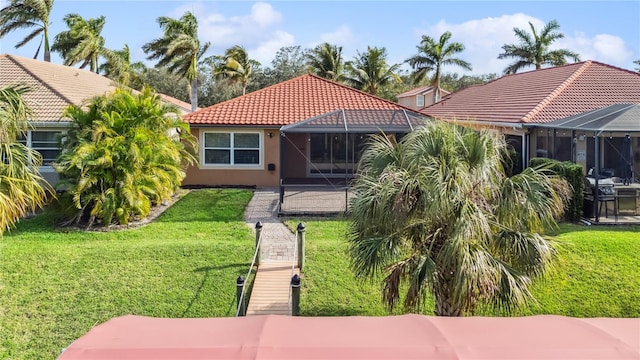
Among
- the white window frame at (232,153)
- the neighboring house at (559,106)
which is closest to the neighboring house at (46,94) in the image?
the white window frame at (232,153)

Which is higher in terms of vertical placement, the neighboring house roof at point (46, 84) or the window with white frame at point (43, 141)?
the neighboring house roof at point (46, 84)

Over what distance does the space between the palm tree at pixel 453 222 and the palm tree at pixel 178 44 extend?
25.9m

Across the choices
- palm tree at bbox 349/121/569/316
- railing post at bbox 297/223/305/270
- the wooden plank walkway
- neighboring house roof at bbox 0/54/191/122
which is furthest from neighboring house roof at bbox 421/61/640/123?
neighboring house roof at bbox 0/54/191/122

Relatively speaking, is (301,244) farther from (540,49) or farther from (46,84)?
(540,49)

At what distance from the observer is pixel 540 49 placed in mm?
42750

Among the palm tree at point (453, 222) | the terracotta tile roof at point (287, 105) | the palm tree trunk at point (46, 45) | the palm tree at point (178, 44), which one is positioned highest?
the palm tree trunk at point (46, 45)

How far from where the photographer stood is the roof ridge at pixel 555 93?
2031cm

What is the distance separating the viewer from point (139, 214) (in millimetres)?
15977

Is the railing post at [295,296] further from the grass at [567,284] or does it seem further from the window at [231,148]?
the window at [231,148]

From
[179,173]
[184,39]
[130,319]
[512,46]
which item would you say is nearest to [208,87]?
[184,39]

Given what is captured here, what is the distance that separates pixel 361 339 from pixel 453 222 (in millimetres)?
3057

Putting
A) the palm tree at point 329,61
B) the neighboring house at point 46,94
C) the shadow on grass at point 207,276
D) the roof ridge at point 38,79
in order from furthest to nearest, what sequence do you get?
the palm tree at point 329,61
the roof ridge at point 38,79
the neighboring house at point 46,94
the shadow on grass at point 207,276

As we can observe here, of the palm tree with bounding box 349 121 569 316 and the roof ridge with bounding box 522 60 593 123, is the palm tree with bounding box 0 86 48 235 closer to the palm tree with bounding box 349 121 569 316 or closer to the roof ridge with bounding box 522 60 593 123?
the palm tree with bounding box 349 121 569 316

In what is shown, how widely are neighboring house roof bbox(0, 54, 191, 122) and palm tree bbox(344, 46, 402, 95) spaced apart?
21.8 meters
